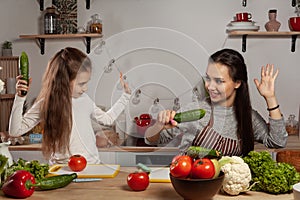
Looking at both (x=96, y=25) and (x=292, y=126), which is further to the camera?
(x=96, y=25)

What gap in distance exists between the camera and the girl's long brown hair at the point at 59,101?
244 cm

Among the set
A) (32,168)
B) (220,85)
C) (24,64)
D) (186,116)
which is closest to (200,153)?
(186,116)

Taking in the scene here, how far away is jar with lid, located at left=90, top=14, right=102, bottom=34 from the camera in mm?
3592

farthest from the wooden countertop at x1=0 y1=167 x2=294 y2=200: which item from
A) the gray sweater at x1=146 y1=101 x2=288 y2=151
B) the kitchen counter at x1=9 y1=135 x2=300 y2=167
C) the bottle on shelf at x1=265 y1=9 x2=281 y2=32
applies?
the bottle on shelf at x1=265 y1=9 x2=281 y2=32

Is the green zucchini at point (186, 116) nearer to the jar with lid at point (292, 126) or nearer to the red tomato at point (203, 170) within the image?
the red tomato at point (203, 170)

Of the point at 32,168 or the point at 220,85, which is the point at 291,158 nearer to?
the point at 220,85

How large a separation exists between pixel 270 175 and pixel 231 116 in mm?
872

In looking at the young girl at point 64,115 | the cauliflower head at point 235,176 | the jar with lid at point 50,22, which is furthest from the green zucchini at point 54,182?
the jar with lid at point 50,22

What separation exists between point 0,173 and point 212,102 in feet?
3.78

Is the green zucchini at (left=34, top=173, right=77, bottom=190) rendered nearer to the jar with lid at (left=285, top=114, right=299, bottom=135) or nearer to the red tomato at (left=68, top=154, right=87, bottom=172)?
the red tomato at (left=68, top=154, right=87, bottom=172)

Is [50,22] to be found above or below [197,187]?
above

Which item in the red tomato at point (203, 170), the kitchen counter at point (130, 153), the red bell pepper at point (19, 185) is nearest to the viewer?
the red tomato at point (203, 170)

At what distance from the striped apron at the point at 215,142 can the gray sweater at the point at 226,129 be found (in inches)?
0.8

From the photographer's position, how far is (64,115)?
2.51m
